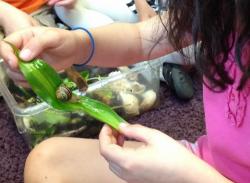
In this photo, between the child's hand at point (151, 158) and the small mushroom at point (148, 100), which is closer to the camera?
the child's hand at point (151, 158)

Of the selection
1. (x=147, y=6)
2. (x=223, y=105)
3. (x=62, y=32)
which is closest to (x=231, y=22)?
(x=223, y=105)

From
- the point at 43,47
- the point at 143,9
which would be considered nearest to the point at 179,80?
the point at 143,9

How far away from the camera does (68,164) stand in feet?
2.30

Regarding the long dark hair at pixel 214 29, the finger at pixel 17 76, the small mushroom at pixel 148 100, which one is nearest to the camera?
the long dark hair at pixel 214 29

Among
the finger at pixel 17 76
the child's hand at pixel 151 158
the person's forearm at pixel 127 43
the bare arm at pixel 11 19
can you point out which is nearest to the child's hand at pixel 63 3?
the bare arm at pixel 11 19

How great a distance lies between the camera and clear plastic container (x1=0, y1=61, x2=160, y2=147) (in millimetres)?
1018

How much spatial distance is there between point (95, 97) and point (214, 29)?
613 millimetres

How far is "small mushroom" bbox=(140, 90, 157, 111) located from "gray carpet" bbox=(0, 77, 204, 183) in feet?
0.07

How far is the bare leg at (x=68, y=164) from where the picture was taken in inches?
26.4

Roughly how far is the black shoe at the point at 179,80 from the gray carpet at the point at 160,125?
24 mm

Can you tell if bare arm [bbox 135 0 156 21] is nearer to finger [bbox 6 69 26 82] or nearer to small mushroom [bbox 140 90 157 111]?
small mushroom [bbox 140 90 157 111]

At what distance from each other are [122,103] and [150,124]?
0.09 m

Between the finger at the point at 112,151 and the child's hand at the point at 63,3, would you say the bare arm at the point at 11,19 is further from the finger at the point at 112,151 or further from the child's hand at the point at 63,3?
the finger at the point at 112,151

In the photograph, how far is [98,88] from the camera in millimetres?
1069
